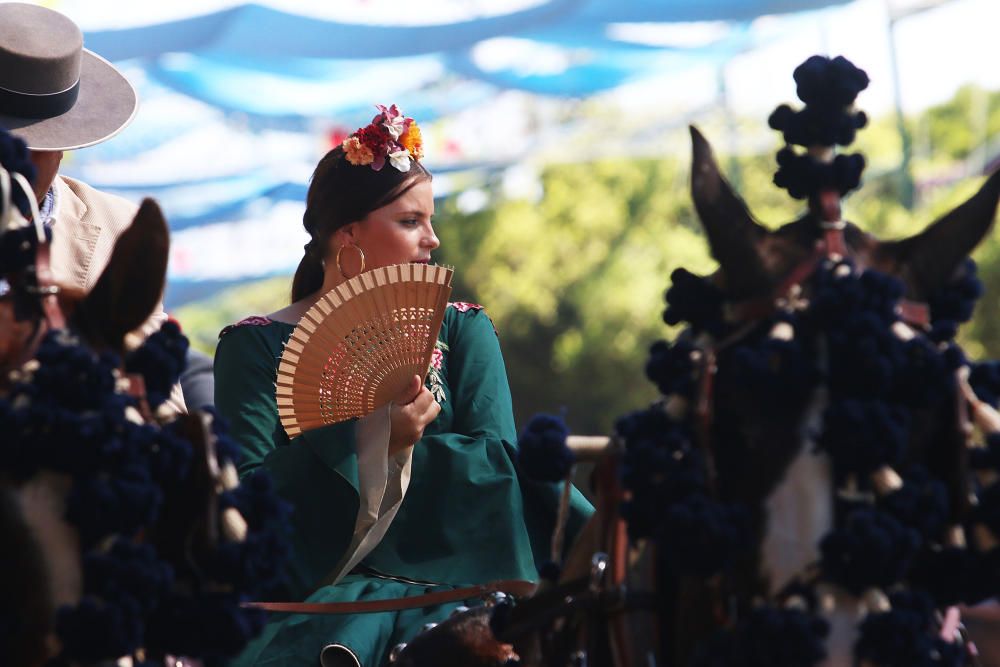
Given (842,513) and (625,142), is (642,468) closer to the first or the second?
(842,513)

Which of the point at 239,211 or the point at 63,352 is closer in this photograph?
the point at 63,352

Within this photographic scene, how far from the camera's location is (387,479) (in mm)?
3371

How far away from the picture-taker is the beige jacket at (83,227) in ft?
11.9

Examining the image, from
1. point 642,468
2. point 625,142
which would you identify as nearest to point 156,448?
point 642,468

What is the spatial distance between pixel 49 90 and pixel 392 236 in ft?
3.39

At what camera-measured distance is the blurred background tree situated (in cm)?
1741

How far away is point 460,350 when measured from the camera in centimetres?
386

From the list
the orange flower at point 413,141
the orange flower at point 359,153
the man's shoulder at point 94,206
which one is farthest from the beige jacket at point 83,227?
the orange flower at point 413,141

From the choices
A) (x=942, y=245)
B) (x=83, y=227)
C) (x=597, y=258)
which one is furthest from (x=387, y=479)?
(x=597, y=258)

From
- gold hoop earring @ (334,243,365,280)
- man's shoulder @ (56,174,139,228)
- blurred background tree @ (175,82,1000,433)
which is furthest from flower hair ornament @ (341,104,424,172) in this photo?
blurred background tree @ (175,82,1000,433)

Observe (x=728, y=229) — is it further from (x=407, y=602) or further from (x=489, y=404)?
(x=489, y=404)

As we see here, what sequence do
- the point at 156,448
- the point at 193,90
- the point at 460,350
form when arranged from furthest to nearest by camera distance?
the point at 193,90 < the point at 460,350 < the point at 156,448

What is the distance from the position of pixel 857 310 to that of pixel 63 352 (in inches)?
41.5

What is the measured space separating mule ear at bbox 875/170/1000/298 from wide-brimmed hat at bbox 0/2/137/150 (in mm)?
2003
